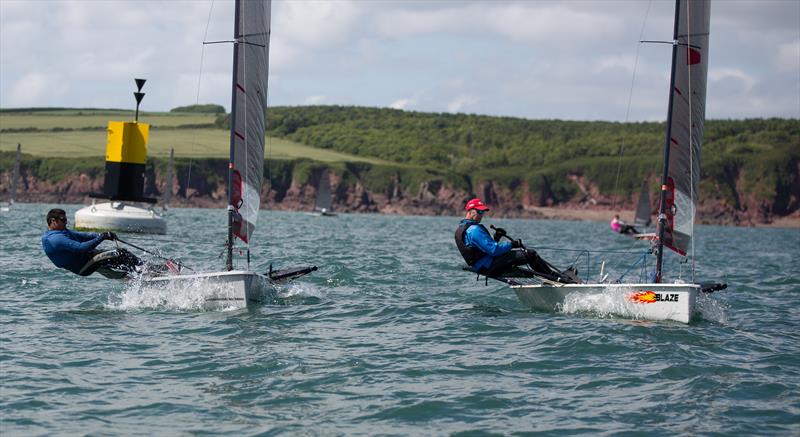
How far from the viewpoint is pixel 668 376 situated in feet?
39.2

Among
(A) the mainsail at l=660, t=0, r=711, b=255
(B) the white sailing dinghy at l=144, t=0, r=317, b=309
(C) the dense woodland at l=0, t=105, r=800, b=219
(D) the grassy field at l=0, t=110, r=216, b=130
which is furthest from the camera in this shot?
(D) the grassy field at l=0, t=110, r=216, b=130

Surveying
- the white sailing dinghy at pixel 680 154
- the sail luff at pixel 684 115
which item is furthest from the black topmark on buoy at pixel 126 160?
the sail luff at pixel 684 115

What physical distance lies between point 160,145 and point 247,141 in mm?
106150

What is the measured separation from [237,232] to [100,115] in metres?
134

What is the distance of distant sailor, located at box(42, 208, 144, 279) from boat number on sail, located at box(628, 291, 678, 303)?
8143 mm

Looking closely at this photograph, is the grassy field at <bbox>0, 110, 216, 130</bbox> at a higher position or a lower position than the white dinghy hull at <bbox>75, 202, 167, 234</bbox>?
higher

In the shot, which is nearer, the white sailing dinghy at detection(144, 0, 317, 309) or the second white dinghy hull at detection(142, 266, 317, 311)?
the second white dinghy hull at detection(142, 266, 317, 311)

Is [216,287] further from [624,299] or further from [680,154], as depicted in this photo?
[680,154]

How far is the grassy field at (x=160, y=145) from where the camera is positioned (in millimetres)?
112812

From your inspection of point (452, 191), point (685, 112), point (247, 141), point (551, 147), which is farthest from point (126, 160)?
point (551, 147)

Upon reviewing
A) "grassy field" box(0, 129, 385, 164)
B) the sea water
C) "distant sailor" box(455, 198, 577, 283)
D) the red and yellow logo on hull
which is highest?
"grassy field" box(0, 129, 385, 164)

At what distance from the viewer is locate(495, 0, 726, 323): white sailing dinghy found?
55.4 ft

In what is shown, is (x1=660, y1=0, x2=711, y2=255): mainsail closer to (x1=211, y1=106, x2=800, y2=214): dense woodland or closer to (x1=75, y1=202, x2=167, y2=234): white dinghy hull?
(x1=75, y1=202, x2=167, y2=234): white dinghy hull

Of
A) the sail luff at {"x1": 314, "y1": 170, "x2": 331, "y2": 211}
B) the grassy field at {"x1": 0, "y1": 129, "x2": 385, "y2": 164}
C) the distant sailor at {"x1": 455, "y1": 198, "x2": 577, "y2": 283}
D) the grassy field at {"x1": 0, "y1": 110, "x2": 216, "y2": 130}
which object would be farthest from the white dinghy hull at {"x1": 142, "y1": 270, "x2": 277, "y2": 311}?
the grassy field at {"x1": 0, "y1": 110, "x2": 216, "y2": 130}
